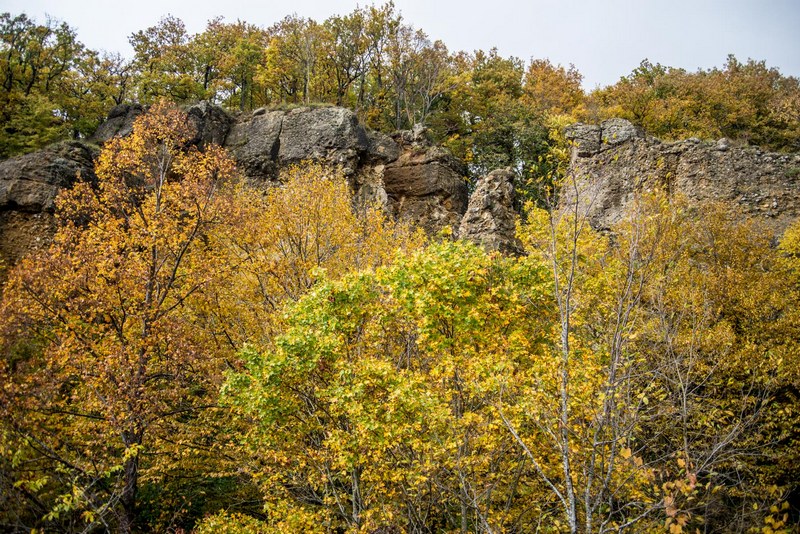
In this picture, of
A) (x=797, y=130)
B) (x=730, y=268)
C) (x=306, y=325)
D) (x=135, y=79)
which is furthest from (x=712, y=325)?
(x=135, y=79)

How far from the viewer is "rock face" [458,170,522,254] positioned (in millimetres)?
27000

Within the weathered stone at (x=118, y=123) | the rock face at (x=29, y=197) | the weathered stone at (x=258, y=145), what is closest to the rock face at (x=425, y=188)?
the weathered stone at (x=258, y=145)

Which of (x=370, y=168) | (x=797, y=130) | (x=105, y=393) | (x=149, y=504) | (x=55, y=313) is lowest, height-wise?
(x=149, y=504)

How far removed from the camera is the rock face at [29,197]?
2531cm

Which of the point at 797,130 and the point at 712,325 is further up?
the point at 797,130

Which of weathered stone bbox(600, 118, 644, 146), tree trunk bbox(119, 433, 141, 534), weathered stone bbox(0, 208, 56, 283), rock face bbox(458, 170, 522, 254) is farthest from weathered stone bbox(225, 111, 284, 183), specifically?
tree trunk bbox(119, 433, 141, 534)

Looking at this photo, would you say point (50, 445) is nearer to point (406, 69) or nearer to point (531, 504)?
point (531, 504)

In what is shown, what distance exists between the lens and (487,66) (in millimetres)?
46438

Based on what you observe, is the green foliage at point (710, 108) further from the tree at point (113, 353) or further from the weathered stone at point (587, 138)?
the tree at point (113, 353)

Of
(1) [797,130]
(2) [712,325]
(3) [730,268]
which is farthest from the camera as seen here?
(1) [797,130]

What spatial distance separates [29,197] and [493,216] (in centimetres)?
2489

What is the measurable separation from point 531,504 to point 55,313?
42.5 ft

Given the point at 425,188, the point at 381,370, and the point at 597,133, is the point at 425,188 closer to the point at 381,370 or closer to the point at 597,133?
the point at 597,133

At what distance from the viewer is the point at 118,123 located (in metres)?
35.2
